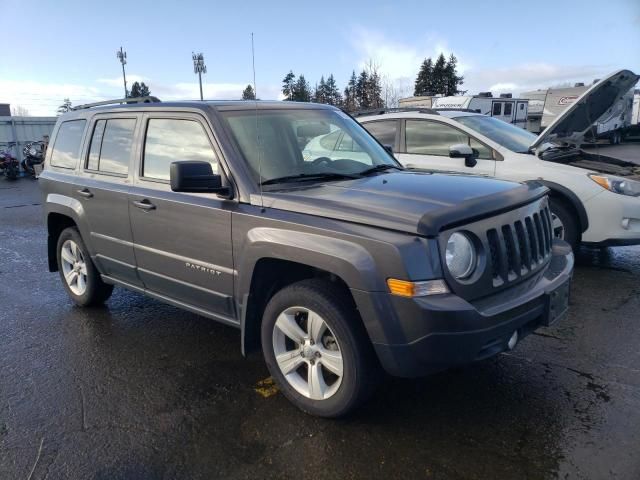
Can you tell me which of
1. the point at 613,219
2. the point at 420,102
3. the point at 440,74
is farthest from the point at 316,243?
the point at 440,74

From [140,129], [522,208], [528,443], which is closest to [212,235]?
[140,129]

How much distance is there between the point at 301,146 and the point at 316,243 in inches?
48.1

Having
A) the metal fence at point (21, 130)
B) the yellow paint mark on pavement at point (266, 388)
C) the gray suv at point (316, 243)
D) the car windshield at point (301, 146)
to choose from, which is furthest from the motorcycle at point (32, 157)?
the yellow paint mark on pavement at point (266, 388)

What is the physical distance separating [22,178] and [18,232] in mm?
13750

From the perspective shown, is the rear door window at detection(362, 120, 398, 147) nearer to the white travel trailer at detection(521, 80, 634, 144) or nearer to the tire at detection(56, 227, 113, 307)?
the tire at detection(56, 227, 113, 307)

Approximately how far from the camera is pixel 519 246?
10.1 feet

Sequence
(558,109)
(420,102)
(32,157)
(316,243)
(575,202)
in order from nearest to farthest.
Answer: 1. (316,243)
2. (575,202)
3. (32,157)
4. (420,102)
5. (558,109)

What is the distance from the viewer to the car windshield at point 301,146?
3.55 meters

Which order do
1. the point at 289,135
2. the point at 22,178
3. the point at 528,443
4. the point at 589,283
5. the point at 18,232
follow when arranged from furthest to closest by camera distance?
the point at 22,178
the point at 18,232
the point at 589,283
the point at 289,135
the point at 528,443

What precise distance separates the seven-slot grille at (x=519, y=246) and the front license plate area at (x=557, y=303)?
0.18 metres

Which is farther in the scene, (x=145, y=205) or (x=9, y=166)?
(x=9, y=166)

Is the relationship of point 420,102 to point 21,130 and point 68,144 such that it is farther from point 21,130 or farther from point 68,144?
point 68,144

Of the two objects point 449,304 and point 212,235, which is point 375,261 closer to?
point 449,304

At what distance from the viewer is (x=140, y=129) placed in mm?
4129
